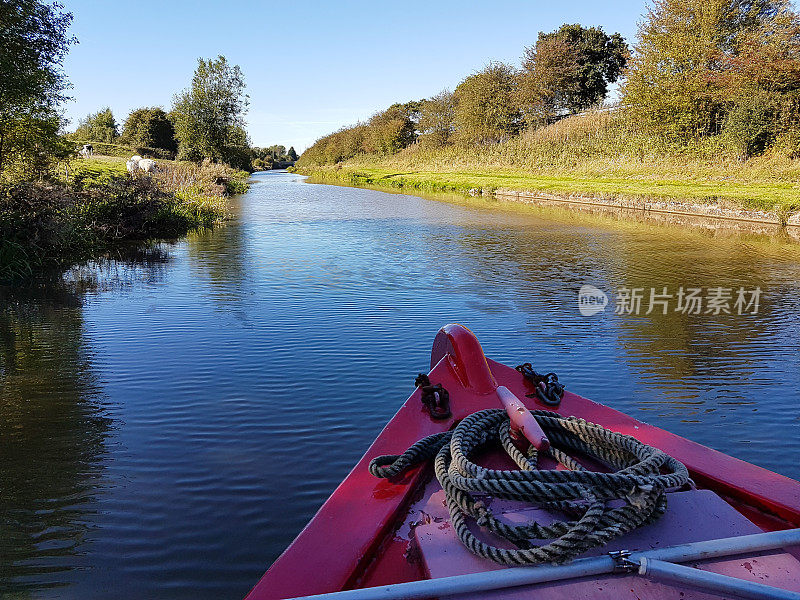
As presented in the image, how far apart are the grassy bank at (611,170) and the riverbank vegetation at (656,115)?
0.23 ft

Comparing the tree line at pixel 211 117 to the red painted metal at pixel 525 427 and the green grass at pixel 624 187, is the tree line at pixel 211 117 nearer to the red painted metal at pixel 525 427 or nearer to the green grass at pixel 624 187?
the green grass at pixel 624 187

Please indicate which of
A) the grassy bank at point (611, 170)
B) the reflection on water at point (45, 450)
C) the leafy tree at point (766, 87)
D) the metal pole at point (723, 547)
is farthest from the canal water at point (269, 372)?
the leafy tree at point (766, 87)

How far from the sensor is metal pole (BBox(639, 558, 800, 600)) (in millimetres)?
1961

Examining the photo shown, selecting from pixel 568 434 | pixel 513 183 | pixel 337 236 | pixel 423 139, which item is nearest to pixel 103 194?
pixel 337 236

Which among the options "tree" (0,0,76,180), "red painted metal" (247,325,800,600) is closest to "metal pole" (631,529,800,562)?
"red painted metal" (247,325,800,600)

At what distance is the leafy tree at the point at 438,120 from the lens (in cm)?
5456

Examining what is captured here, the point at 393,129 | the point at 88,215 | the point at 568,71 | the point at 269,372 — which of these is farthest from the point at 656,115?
the point at 393,129

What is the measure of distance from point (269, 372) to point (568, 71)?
41282 mm

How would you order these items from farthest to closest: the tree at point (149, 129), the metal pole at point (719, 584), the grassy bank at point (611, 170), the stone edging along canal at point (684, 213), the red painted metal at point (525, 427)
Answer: the tree at point (149, 129)
the grassy bank at point (611, 170)
the stone edging along canal at point (684, 213)
the red painted metal at point (525, 427)
the metal pole at point (719, 584)

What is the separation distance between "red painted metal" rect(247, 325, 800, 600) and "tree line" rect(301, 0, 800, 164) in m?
24.2

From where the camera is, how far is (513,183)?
30.6 meters

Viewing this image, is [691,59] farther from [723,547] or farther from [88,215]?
[723,547]

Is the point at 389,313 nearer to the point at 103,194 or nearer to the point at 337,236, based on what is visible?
the point at 337,236

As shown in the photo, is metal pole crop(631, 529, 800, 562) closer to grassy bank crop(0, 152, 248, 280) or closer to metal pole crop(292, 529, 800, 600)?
metal pole crop(292, 529, 800, 600)
